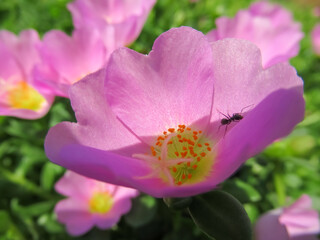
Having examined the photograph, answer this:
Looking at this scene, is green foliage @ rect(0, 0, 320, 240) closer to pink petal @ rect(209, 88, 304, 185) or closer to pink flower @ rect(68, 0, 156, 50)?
pink flower @ rect(68, 0, 156, 50)

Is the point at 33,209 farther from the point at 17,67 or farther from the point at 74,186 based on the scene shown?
the point at 17,67

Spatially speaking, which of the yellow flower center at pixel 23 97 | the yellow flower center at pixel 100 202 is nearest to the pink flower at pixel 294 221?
the yellow flower center at pixel 100 202

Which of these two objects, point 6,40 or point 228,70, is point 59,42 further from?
point 228,70

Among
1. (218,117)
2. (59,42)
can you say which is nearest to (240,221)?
(218,117)

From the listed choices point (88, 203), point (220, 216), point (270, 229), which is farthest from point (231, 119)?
point (88, 203)

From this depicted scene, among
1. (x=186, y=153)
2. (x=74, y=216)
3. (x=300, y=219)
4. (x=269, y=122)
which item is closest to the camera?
(x=269, y=122)

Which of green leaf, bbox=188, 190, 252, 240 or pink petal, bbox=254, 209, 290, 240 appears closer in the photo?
green leaf, bbox=188, 190, 252, 240

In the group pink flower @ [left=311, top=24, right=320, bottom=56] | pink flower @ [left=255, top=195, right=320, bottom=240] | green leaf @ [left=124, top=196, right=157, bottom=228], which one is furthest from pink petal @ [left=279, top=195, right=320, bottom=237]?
pink flower @ [left=311, top=24, right=320, bottom=56]
